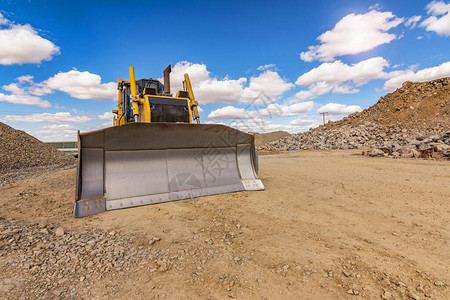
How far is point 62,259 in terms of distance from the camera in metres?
2.03

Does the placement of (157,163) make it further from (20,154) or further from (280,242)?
(20,154)

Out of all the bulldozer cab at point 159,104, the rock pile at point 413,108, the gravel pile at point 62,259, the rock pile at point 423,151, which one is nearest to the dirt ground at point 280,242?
the gravel pile at point 62,259

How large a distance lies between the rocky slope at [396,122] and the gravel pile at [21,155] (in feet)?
49.1

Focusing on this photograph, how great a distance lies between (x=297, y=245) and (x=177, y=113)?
4193 millimetres

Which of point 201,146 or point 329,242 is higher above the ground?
point 201,146

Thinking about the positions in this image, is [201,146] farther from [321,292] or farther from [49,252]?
[321,292]

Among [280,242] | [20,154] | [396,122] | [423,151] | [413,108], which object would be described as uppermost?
[413,108]

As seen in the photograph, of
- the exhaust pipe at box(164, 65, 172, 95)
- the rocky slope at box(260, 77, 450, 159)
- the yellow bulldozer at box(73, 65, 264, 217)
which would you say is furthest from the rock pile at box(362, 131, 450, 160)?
the exhaust pipe at box(164, 65, 172, 95)

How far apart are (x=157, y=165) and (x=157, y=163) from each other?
4 centimetres

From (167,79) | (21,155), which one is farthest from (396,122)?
(21,155)

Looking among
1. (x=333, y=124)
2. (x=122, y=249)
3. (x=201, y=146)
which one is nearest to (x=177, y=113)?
(x=201, y=146)

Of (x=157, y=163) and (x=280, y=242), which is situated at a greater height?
(x=157, y=163)

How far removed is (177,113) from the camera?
5.60 m

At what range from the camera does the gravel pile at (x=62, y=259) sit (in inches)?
65.9
